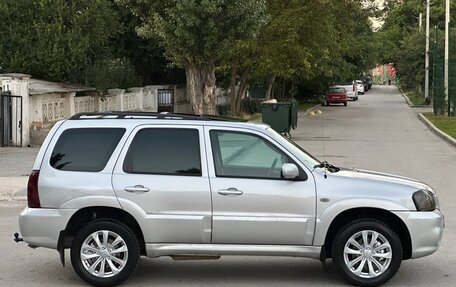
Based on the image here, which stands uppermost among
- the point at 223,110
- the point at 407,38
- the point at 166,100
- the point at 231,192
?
the point at 407,38

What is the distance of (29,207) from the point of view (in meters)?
6.20

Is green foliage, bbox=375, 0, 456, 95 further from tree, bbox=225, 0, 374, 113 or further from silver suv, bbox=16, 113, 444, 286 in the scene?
silver suv, bbox=16, 113, 444, 286

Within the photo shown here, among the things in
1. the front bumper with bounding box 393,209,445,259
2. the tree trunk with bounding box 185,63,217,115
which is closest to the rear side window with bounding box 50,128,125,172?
the front bumper with bounding box 393,209,445,259

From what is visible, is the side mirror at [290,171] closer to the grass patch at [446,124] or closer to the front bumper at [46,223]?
the front bumper at [46,223]

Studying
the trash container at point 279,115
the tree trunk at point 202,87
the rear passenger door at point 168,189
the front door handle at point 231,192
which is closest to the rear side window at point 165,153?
the rear passenger door at point 168,189

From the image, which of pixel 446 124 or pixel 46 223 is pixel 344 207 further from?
pixel 446 124

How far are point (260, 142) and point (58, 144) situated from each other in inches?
75.1

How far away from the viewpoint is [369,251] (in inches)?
242

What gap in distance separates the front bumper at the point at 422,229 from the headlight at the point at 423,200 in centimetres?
5

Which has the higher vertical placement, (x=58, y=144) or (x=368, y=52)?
(x=368, y=52)

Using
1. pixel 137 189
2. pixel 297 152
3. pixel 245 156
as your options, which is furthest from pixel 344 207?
pixel 137 189

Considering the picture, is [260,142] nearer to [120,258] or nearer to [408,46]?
[120,258]

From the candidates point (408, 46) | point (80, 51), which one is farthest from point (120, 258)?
point (408, 46)

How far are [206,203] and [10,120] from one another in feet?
47.1
